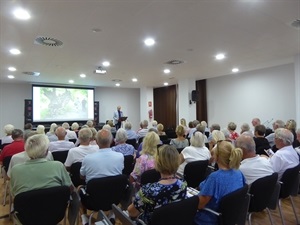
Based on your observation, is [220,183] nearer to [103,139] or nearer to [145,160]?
[145,160]

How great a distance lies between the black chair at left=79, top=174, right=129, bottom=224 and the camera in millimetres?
2268

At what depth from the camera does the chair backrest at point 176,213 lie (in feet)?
4.66

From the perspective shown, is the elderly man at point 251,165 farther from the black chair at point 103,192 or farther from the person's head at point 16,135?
the person's head at point 16,135

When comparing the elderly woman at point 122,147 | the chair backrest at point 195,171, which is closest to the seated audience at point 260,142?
the chair backrest at point 195,171

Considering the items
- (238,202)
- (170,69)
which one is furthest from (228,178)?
(170,69)

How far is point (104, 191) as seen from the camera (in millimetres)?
2324

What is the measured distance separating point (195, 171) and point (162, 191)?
160cm

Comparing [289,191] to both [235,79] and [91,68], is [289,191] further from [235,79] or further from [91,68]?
[235,79]

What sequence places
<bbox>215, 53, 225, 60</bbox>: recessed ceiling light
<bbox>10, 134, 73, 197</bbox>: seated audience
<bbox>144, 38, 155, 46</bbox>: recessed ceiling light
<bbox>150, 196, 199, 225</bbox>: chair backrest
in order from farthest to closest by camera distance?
<bbox>215, 53, 225, 60</bbox>: recessed ceiling light < <bbox>144, 38, 155, 46</bbox>: recessed ceiling light < <bbox>10, 134, 73, 197</bbox>: seated audience < <bbox>150, 196, 199, 225</bbox>: chair backrest

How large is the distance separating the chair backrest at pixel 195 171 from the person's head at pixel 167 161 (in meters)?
1.31

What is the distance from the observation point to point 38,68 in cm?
767

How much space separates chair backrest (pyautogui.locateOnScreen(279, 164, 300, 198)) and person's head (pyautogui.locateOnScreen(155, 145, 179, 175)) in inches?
59.3

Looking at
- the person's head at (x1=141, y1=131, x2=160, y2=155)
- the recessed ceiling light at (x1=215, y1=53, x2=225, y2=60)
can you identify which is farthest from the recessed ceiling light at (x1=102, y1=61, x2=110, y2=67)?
the person's head at (x1=141, y1=131, x2=160, y2=155)

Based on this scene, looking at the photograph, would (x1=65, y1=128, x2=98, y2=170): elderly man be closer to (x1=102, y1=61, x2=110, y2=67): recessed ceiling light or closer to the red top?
the red top
